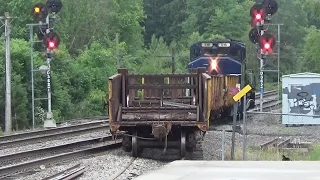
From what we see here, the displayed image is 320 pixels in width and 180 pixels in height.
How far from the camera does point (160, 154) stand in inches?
664

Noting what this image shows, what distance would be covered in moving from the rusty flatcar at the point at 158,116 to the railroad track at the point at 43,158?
1082mm

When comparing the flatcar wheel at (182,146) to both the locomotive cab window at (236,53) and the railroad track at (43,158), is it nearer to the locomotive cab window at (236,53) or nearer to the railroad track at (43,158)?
the railroad track at (43,158)

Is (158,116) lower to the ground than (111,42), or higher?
lower

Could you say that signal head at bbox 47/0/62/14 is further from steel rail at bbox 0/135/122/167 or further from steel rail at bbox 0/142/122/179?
steel rail at bbox 0/142/122/179

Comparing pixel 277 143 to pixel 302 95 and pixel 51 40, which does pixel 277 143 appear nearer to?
pixel 302 95

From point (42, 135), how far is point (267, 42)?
7.77 metres

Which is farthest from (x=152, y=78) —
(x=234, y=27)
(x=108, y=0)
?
(x=234, y=27)

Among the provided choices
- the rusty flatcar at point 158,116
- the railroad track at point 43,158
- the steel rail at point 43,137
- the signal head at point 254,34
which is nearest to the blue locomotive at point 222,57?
the signal head at point 254,34

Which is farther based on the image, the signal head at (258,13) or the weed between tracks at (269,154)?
the signal head at (258,13)

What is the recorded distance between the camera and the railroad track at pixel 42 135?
64.0 ft

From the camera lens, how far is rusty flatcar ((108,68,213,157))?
15672mm

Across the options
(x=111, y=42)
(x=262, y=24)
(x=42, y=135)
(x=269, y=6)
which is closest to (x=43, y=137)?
(x=42, y=135)

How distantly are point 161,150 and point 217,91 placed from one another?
248 inches

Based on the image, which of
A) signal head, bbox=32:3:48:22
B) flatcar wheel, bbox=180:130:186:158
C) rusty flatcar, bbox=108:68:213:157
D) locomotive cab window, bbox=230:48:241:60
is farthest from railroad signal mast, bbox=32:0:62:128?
flatcar wheel, bbox=180:130:186:158
